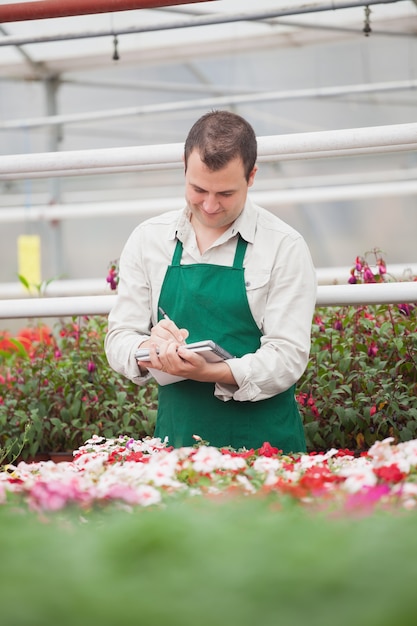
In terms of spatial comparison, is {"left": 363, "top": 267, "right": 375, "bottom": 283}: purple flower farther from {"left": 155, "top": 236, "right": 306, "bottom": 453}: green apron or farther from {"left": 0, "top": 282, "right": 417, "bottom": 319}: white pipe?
{"left": 155, "top": 236, "right": 306, "bottom": 453}: green apron

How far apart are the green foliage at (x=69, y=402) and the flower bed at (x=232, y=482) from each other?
1.35 m

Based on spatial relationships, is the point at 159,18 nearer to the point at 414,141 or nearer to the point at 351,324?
the point at 351,324

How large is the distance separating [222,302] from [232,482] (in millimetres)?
911

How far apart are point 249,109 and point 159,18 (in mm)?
1272

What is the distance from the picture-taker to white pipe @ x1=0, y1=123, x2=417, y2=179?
2.33 metres

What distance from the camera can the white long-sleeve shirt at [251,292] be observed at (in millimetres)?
2102

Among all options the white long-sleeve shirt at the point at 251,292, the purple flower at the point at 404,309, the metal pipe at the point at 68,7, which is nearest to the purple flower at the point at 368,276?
the purple flower at the point at 404,309

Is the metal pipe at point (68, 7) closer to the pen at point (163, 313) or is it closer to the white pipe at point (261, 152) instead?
the white pipe at point (261, 152)

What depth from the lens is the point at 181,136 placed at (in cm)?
849

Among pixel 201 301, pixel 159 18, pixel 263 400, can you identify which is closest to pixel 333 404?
pixel 263 400

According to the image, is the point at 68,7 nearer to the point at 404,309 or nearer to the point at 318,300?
the point at 318,300

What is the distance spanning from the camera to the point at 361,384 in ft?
9.46

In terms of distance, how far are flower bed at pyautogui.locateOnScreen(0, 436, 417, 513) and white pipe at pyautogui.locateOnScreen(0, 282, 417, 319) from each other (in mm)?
703

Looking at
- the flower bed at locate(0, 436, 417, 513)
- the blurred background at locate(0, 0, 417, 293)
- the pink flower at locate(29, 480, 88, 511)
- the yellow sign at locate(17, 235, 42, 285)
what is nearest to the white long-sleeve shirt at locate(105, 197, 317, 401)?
the flower bed at locate(0, 436, 417, 513)
